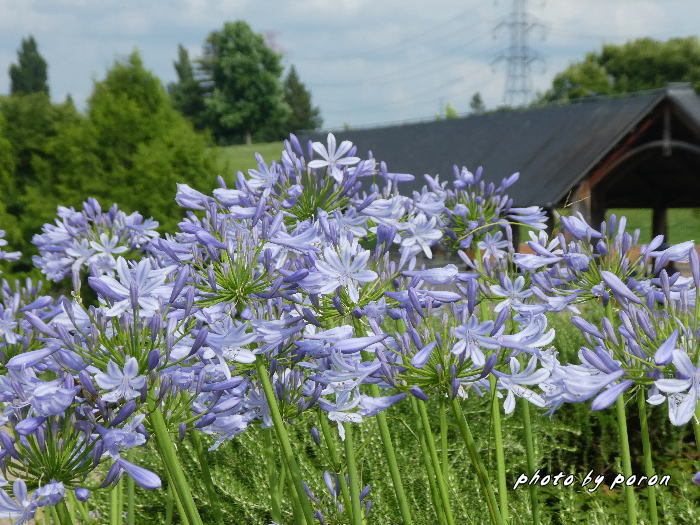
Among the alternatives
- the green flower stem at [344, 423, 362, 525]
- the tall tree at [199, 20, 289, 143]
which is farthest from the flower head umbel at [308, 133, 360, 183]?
the tall tree at [199, 20, 289, 143]

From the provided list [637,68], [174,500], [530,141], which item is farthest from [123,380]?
[637,68]

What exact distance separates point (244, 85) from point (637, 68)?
39.6 metres

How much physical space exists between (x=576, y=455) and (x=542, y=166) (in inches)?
399

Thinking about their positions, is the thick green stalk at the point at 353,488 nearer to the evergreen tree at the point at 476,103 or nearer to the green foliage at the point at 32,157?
the green foliage at the point at 32,157

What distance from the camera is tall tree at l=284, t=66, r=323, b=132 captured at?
9494 cm

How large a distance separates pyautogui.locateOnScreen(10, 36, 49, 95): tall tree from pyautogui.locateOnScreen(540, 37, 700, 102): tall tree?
65.8 m

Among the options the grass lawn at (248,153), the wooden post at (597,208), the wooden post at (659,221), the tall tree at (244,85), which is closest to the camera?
the wooden post at (597,208)

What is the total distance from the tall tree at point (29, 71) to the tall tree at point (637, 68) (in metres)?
65.8

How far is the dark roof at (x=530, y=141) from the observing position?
15.6m

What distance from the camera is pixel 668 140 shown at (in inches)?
603

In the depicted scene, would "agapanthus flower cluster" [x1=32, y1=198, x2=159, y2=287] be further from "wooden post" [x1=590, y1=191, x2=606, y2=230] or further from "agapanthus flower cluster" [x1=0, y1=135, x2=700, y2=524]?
"wooden post" [x1=590, y1=191, x2=606, y2=230]

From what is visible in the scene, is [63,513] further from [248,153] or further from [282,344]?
[248,153]

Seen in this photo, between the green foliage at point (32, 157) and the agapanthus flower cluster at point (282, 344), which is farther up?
the green foliage at point (32, 157)

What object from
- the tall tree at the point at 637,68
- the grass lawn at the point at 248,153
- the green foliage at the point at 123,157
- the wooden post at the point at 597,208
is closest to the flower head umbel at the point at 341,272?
the green foliage at the point at 123,157
